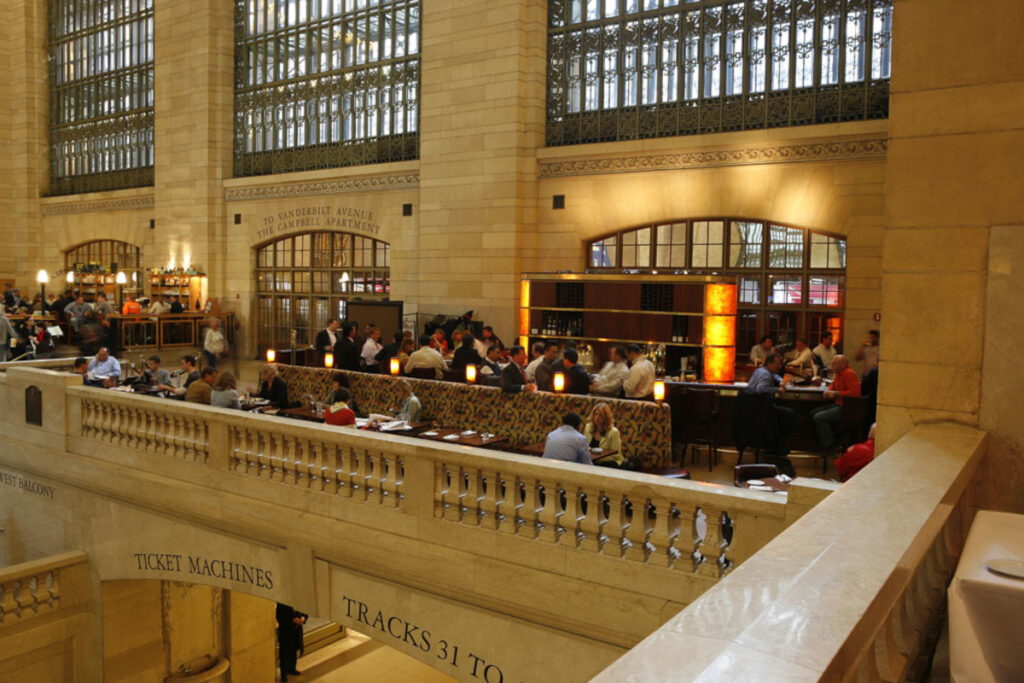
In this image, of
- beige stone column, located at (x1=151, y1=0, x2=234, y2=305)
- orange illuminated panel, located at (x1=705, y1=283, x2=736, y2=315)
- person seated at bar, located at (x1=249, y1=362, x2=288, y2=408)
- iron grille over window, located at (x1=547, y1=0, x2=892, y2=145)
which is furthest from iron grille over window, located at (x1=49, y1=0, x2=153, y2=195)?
orange illuminated panel, located at (x1=705, y1=283, x2=736, y2=315)

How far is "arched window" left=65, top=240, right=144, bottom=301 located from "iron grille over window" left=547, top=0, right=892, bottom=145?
46.3 ft

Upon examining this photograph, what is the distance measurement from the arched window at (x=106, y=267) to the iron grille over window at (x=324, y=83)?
5.38 metres

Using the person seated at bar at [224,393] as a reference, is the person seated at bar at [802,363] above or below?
above

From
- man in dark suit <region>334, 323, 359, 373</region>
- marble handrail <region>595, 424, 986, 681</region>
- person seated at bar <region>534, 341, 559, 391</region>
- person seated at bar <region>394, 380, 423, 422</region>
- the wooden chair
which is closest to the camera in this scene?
marble handrail <region>595, 424, 986, 681</region>

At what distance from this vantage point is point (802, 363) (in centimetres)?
1179

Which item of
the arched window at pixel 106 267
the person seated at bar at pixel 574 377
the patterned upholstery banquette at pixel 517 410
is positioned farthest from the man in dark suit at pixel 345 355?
the arched window at pixel 106 267

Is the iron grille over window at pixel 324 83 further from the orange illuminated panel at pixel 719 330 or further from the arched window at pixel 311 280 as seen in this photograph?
the orange illuminated panel at pixel 719 330

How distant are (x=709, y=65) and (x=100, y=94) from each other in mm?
18154

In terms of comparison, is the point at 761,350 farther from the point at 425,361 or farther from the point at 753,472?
the point at 753,472

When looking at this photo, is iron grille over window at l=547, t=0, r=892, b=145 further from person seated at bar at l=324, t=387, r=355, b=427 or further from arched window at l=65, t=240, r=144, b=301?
arched window at l=65, t=240, r=144, b=301

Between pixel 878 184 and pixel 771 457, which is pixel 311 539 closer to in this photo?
pixel 771 457

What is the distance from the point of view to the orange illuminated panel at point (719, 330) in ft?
38.7

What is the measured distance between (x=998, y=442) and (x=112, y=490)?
7.60 metres

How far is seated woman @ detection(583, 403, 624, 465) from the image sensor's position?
7262mm
